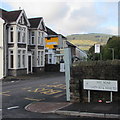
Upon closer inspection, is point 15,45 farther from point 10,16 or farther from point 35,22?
point 35,22

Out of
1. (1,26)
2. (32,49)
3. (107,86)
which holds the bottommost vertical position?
(107,86)

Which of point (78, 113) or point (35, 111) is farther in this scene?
point (35, 111)

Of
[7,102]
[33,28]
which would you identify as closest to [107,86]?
[7,102]

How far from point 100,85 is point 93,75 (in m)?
0.60

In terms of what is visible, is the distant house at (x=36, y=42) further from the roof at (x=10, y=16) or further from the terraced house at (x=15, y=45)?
the roof at (x=10, y=16)

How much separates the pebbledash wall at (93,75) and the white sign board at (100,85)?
191 millimetres

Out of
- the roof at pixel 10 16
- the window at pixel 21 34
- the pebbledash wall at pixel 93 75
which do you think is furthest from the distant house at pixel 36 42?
the pebbledash wall at pixel 93 75

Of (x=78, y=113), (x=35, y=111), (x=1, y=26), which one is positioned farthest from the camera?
(x=1, y=26)

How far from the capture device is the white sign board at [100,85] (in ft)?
30.8

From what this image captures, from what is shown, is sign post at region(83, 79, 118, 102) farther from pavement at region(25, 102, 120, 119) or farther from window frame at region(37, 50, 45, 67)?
window frame at region(37, 50, 45, 67)

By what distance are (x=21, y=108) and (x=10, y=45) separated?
17.3 m

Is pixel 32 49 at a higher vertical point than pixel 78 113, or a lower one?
higher

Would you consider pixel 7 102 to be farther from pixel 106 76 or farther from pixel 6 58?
pixel 6 58

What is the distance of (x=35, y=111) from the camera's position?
862 centimetres
